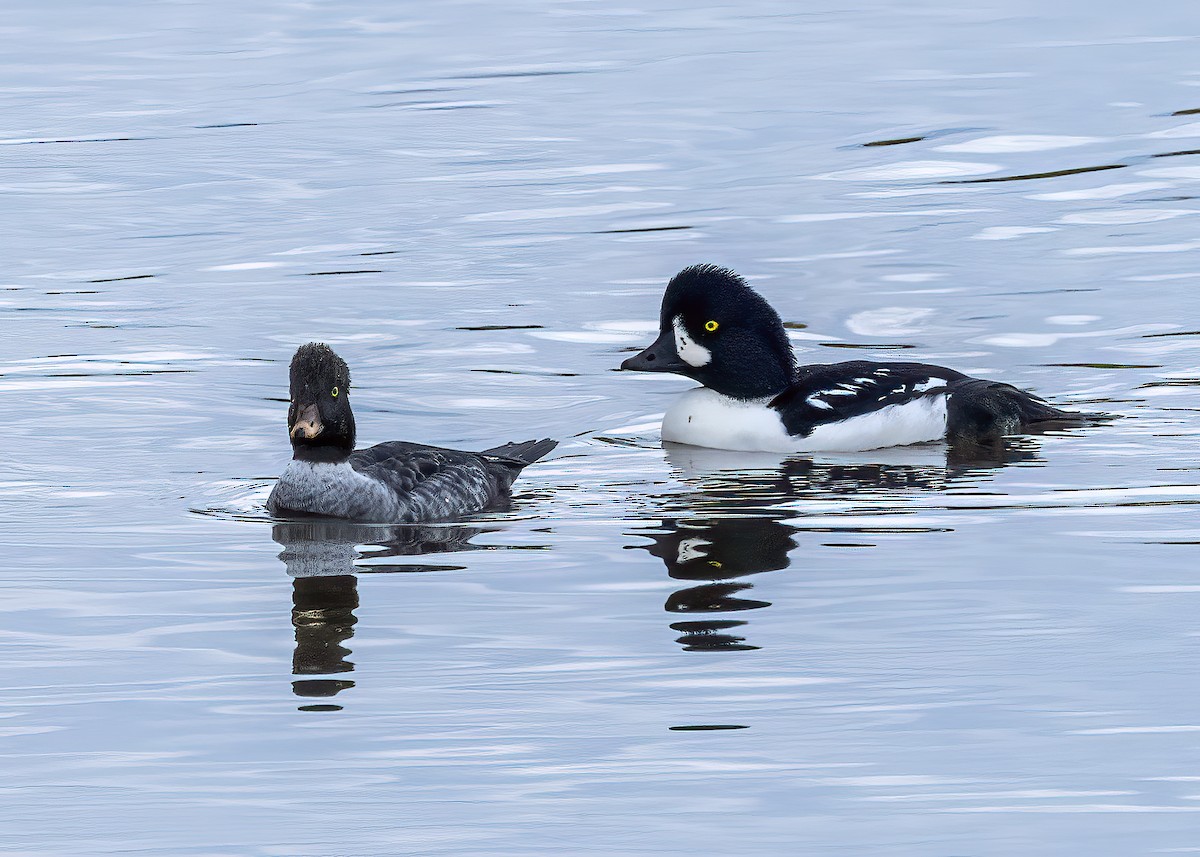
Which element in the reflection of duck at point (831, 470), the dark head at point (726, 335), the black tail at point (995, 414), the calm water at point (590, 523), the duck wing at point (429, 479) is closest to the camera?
the calm water at point (590, 523)

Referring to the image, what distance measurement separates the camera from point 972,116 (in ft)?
82.9

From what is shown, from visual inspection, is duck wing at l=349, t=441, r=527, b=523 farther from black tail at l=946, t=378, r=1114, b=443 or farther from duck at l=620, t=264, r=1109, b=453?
black tail at l=946, t=378, r=1114, b=443

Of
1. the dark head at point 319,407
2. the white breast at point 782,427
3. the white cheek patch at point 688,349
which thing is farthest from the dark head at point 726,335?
the dark head at point 319,407

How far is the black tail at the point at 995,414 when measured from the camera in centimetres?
1357

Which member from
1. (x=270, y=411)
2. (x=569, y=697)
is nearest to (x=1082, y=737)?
(x=569, y=697)

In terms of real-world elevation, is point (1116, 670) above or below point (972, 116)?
below

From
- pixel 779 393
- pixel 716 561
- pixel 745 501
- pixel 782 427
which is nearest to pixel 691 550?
pixel 716 561

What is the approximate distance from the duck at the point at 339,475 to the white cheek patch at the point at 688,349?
2.72 metres

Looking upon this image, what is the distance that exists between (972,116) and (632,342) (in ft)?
33.6

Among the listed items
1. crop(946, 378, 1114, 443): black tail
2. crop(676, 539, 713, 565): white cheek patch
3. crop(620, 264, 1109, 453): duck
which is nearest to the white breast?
crop(620, 264, 1109, 453): duck

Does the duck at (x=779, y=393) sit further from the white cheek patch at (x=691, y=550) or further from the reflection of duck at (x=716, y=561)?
the white cheek patch at (x=691, y=550)

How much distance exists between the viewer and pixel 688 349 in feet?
45.1

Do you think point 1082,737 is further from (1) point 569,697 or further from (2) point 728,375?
(2) point 728,375

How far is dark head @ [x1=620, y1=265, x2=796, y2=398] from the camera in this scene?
13.7 m
